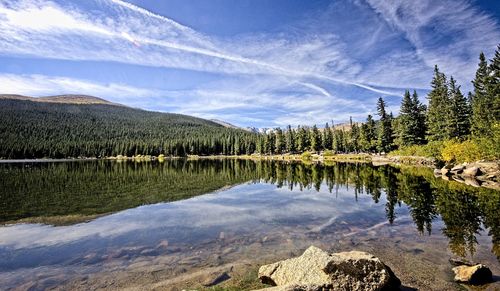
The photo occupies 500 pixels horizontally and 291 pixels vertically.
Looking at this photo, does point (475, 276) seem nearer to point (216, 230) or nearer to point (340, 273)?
point (340, 273)

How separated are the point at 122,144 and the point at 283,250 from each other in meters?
195

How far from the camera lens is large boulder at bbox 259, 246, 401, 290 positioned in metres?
9.02

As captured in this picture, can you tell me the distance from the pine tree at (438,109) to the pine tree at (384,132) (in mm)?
17413

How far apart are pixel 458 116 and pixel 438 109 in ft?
20.1

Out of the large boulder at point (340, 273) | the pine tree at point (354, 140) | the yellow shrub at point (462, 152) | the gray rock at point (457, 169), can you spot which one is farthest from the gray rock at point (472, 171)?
the pine tree at point (354, 140)

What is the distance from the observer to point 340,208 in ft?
75.9

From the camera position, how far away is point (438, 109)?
235ft

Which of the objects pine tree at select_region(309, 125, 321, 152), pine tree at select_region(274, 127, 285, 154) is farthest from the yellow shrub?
pine tree at select_region(274, 127, 285, 154)

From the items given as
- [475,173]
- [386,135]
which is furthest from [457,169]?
[386,135]

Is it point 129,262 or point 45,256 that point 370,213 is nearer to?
point 129,262

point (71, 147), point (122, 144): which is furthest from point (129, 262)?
point (71, 147)

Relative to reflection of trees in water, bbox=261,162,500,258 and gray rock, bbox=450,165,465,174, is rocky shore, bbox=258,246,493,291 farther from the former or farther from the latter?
gray rock, bbox=450,165,465,174

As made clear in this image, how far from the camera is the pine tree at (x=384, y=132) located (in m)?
95.2

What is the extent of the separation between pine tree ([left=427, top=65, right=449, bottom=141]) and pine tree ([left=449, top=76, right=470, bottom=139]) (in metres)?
1.15
